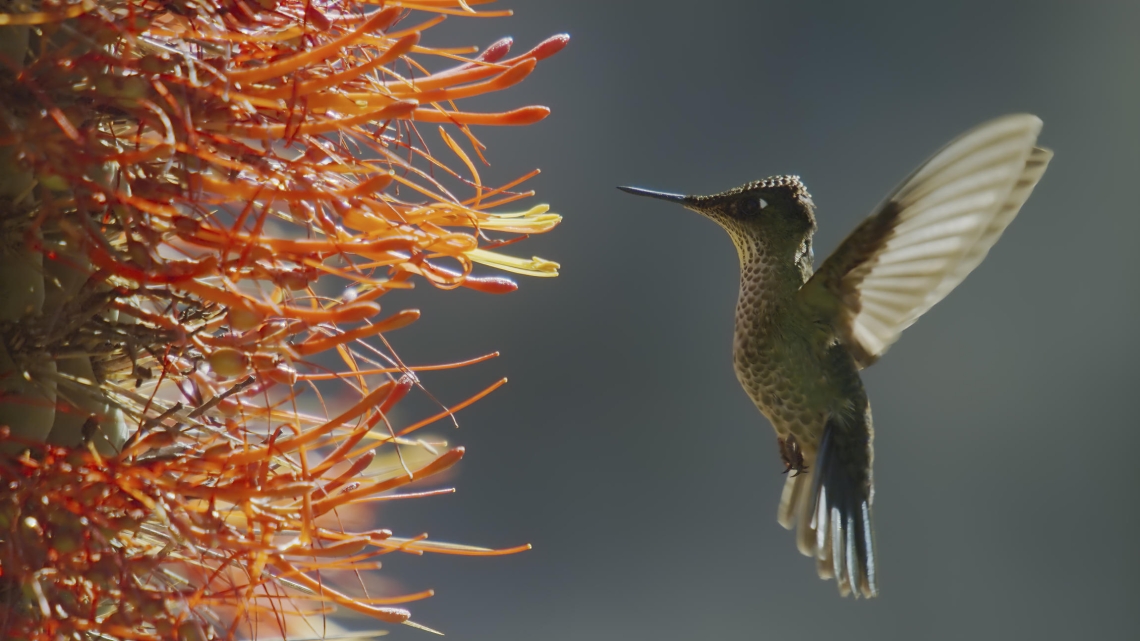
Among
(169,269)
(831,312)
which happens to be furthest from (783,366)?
(169,269)

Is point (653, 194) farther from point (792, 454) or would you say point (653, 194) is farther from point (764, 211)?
point (792, 454)

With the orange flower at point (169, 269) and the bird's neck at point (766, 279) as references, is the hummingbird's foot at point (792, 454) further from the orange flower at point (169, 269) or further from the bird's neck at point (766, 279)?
the orange flower at point (169, 269)

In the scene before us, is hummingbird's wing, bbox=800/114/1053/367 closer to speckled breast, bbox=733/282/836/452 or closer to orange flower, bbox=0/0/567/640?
speckled breast, bbox=733/282/836/452

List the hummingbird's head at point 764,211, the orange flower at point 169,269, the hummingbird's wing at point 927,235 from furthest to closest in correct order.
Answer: the hummingbird's head at point 764,211
the hummingbird's wing at point 927,235
the orange flower at point 169,269

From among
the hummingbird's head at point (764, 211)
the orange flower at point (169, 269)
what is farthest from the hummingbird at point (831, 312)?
the orange flower at point (169, 269)


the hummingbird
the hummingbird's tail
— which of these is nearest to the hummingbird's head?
the hummingbird
